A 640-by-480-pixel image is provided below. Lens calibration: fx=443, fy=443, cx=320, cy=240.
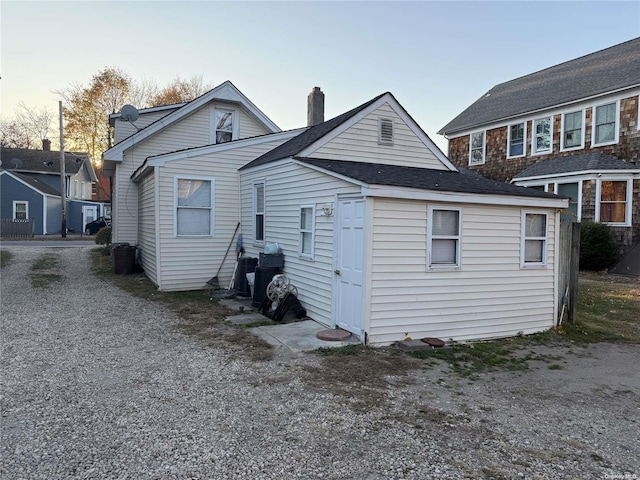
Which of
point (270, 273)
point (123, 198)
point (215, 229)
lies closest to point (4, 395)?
point (270, 273)

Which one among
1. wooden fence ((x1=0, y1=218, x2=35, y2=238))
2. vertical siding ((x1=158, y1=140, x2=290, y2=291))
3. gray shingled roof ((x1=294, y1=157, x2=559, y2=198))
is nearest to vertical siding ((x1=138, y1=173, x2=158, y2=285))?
vertical siding ((x1=158, y1=140, x2=290, y2=291))

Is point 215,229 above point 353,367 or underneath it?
above

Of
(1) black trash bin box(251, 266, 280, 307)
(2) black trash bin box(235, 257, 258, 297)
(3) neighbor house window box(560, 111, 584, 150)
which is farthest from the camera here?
(3) neighbor house window box(560, 111, 584, 150)

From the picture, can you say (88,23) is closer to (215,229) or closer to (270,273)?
(215,229)

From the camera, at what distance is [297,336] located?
7.25 meters

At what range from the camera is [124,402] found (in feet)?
15.0


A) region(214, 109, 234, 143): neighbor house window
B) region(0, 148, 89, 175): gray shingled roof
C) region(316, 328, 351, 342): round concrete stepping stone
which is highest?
region(0, 148, 89, 175): gray shingled roof

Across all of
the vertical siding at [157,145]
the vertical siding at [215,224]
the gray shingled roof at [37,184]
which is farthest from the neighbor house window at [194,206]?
the gray shingled roof at [37,184]

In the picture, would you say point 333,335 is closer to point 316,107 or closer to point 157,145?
point 316,107

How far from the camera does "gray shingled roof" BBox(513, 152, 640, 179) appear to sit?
16.1m

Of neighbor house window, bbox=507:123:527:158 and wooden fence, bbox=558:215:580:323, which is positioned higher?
neighbor house window, bbox=507:123:527:158

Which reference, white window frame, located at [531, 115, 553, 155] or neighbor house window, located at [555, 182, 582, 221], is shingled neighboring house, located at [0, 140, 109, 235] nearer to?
white window frame, located at [531, 115, 553, 155]

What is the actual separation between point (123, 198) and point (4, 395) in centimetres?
1197

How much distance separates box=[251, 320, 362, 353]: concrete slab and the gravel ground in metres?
0.56
